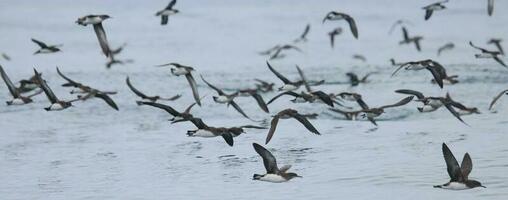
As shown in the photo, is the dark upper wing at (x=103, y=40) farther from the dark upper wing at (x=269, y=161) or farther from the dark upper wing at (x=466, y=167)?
the dark upper wing at (x=466, y=167)

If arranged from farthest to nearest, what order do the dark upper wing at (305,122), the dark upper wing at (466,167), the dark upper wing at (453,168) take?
the dark upper wing at (305,122)
the dark upper wing at (466,167)
the dark upper wing at (453,168)

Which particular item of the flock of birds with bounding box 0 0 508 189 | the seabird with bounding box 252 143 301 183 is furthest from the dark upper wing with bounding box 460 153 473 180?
the seabird with bounding box 252 143 301 183

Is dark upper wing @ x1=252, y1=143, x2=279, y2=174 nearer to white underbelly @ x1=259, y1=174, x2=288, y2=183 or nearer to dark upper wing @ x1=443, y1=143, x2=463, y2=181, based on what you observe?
white underbelly @ x1=259, y1=174, x2=288, y2=183

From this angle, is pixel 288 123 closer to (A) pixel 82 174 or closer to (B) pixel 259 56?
(A) pixel 82 174

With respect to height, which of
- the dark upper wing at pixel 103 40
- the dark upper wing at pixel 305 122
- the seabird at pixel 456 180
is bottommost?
the dark upper wing at pixel 305 122

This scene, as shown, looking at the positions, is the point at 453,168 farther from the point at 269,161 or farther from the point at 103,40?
the point at 103,40

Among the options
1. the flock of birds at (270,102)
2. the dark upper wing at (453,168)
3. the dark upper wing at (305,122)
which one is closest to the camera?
the dark upper wing at (453,168)

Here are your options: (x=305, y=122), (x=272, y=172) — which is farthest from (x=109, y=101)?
(x=272, y=172)

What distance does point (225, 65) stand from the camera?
36.6 metres

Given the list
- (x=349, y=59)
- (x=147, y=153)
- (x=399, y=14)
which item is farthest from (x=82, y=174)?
(x=399, y=14)

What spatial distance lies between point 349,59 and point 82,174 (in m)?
21.0

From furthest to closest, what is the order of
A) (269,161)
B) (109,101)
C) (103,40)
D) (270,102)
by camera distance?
(109,101) → (103,40) → (270,102) → (269,161)

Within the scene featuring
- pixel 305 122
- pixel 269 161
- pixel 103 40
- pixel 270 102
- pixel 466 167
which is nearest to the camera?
pixel 466 167

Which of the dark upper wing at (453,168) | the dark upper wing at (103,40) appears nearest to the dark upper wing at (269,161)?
the dark upper wing at (453,168)
